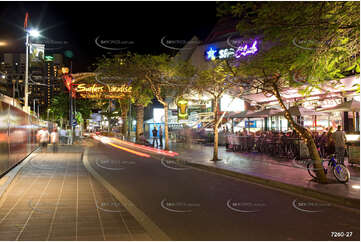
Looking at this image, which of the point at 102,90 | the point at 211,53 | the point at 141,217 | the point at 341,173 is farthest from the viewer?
the point at 211,53

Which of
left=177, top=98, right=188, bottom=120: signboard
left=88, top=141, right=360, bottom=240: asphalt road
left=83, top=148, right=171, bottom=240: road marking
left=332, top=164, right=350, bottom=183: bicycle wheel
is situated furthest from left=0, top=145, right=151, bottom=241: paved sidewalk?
left=177, top=98, right=188, bottom=120: signboard

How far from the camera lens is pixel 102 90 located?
1198 inches

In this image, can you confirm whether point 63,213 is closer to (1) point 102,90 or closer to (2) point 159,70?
(2) point 159,70

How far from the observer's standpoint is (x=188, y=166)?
49.3 ft

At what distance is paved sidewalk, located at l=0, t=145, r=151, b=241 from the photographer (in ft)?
16.2

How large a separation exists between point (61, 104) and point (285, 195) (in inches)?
1788

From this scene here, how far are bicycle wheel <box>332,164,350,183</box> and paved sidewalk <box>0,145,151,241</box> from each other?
22.4ft

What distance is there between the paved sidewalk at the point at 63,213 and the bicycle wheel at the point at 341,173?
6.82 metres

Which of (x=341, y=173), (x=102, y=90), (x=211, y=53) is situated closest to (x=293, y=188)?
(x=341, y=173)

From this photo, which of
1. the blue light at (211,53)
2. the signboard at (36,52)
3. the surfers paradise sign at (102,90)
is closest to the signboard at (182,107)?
the surfers paradise sign at (102,90)

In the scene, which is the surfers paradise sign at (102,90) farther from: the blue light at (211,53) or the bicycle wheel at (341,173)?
the bicycle wheel at (341,173)

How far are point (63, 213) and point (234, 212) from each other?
3.61 metres

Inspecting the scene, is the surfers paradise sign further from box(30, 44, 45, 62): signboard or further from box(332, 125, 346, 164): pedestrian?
box(332, 125, 346, 164): pedestrian

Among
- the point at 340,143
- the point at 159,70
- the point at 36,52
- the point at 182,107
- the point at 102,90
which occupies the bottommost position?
the point at 340,143
